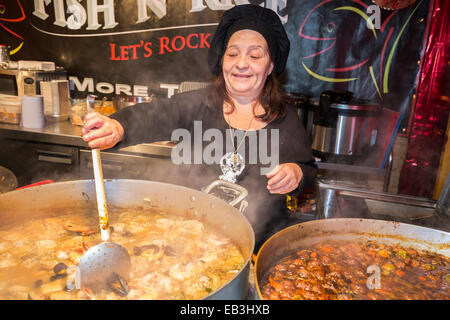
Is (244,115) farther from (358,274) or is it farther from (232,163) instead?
(358,274)

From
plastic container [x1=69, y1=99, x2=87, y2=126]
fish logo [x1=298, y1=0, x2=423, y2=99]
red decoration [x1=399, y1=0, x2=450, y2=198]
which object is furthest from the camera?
plastic container [x1=69, y1=99, x2=87, y2=126]

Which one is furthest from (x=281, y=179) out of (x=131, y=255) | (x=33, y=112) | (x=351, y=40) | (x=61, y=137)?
(x=33, y=112)

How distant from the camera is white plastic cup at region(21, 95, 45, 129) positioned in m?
3.74

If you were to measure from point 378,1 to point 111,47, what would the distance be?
3381mm

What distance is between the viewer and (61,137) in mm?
3654

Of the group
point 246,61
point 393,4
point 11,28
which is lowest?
point 246,61

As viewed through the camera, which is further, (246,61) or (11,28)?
(11,28)

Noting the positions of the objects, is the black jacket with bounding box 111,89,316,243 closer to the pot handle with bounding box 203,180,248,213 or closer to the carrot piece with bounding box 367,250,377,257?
the pot handle with bounding box 203,180,248,213

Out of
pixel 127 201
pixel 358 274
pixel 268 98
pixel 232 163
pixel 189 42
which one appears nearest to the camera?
pixel 358 274

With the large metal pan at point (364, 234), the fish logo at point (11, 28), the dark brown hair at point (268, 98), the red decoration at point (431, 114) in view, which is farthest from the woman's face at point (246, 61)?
the fish logo at point (11, 28)

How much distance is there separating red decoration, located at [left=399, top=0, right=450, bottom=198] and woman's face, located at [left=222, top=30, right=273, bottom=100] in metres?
2.54

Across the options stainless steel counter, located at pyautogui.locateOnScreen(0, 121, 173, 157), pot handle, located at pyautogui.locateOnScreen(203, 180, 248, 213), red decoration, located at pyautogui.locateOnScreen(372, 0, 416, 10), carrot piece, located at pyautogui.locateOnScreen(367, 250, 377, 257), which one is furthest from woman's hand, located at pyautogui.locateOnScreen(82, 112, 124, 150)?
red decoration, located at pyautogui.locateOnScreen(372, 0, 416, 10)

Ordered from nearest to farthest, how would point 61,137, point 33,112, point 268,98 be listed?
point 268,98
point 61,137
point 33,112

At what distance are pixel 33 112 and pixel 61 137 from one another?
0.49m
